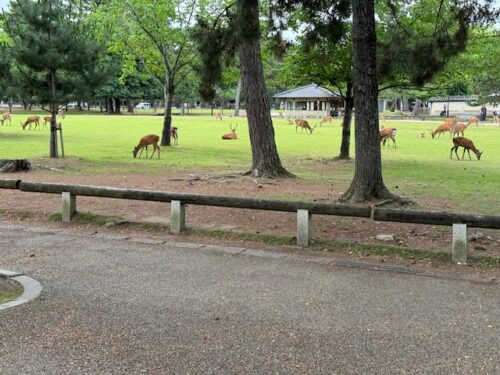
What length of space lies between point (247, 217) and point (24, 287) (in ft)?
13.3

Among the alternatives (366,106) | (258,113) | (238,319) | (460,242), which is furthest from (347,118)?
(238,319)

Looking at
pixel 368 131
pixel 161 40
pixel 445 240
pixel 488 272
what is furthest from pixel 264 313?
pixel 161 40

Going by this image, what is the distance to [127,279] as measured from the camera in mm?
5375

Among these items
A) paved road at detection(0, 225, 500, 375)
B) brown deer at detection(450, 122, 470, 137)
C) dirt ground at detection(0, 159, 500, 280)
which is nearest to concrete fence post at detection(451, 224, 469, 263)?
dirt ground at detection(0, 159, 500, 280)

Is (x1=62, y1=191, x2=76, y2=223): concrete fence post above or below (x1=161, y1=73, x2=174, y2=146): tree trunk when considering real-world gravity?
below

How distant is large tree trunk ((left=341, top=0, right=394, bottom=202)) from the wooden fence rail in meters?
2.26

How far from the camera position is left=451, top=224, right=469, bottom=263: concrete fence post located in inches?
238

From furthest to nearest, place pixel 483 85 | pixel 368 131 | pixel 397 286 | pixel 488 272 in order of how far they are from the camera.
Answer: pixel 483 85
pixel 368 131
pixel 488 272
pixel 397 286

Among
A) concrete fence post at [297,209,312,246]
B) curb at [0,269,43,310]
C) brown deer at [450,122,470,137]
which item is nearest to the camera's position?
curb at [0,269,43,310]

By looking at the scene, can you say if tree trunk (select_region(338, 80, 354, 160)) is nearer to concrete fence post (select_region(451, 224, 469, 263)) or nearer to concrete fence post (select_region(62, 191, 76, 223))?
concrete fence post (select_region(62, 191, 76, 223))

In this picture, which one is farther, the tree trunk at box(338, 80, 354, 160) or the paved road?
the tree trunk at box(338, 80, 354, 160)

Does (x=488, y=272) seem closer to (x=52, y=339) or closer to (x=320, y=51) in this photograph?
(x=52, y=339)

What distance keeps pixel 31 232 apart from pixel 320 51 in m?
10.1

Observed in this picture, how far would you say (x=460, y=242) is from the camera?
19.9 ft
